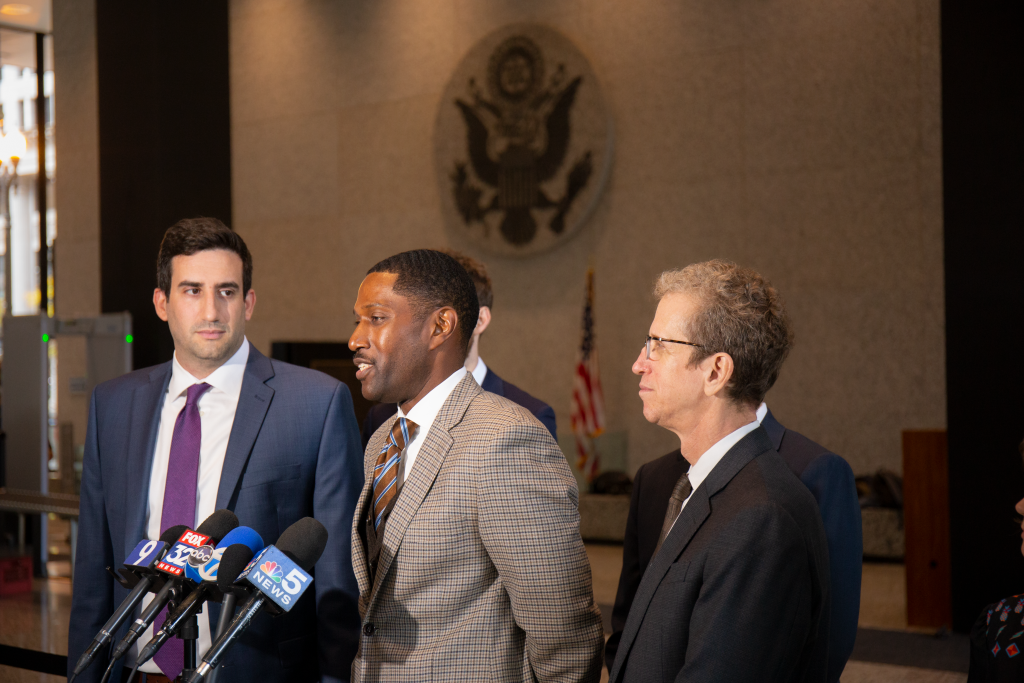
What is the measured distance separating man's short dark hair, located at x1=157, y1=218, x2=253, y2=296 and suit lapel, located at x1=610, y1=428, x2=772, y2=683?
3.99 feet

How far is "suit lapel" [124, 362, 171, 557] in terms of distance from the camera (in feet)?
6.75

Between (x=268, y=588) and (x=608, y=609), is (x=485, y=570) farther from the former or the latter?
(x=608, y=609)

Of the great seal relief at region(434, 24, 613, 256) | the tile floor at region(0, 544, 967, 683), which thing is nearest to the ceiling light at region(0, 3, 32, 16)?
the great seal relief at region(434, 24, 613, 256)

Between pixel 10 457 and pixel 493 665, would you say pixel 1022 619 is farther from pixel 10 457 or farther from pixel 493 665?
pixel 10 457

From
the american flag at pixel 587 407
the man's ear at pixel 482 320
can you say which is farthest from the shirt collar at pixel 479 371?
the american flag at pixel 587 407

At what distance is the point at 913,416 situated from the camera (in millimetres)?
6883

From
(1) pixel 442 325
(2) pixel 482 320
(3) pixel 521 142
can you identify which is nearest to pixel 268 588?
(1) pixel 442 325

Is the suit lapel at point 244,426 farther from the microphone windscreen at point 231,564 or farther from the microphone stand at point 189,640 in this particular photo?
the microphone windscreen at point 231,564

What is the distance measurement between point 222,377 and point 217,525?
2.24ft

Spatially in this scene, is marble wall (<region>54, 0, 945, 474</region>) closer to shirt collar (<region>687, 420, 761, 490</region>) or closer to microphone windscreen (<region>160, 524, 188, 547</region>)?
shirt collar (<region>687, 420, 761, 490</region>)

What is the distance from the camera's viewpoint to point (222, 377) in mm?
2154

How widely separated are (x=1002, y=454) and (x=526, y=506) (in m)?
3.66

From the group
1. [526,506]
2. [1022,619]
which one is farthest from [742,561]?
[1022,619]

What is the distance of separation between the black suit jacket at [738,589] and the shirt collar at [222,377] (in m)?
1.11
